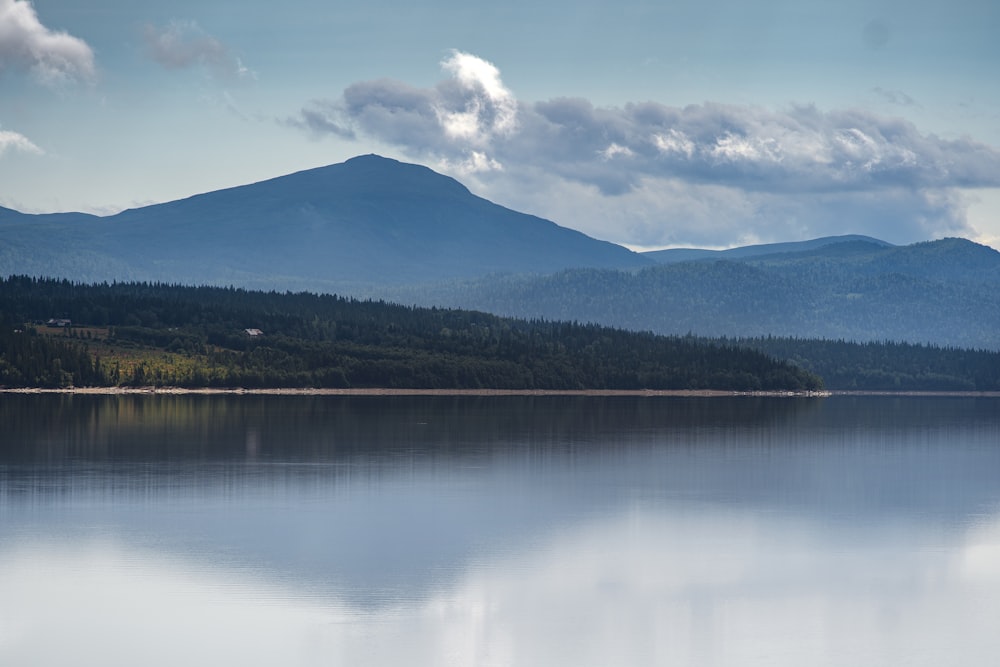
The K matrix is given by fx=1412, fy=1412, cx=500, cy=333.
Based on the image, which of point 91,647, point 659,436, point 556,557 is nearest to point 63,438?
point 659,436

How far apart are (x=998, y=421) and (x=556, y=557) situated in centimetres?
14927

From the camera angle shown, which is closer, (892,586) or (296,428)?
(892,586)

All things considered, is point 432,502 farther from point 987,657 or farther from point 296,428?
point 296,428

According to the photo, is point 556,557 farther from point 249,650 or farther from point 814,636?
point 249,650

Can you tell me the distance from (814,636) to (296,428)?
92.9 meters

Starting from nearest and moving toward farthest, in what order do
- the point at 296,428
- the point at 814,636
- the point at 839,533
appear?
1. the point at 814,636
2. the point at 839,533
3. the point at 296,428

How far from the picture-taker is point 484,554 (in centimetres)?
6084

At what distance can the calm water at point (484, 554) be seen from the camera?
44875 mm

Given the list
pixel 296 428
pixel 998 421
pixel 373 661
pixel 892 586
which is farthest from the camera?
pixel 998 421

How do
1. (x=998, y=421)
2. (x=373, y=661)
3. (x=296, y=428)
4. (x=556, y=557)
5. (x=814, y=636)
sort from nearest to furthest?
1. (x=373, y=661)
2. (x=814, y=636)
3. (x=556, y=557)
4. (x=296, y=428)
5. (x=998, y=421)

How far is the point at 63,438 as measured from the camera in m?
113

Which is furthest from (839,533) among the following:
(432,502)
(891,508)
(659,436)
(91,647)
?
(659,436)

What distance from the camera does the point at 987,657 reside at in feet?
144

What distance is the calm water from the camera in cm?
4488
